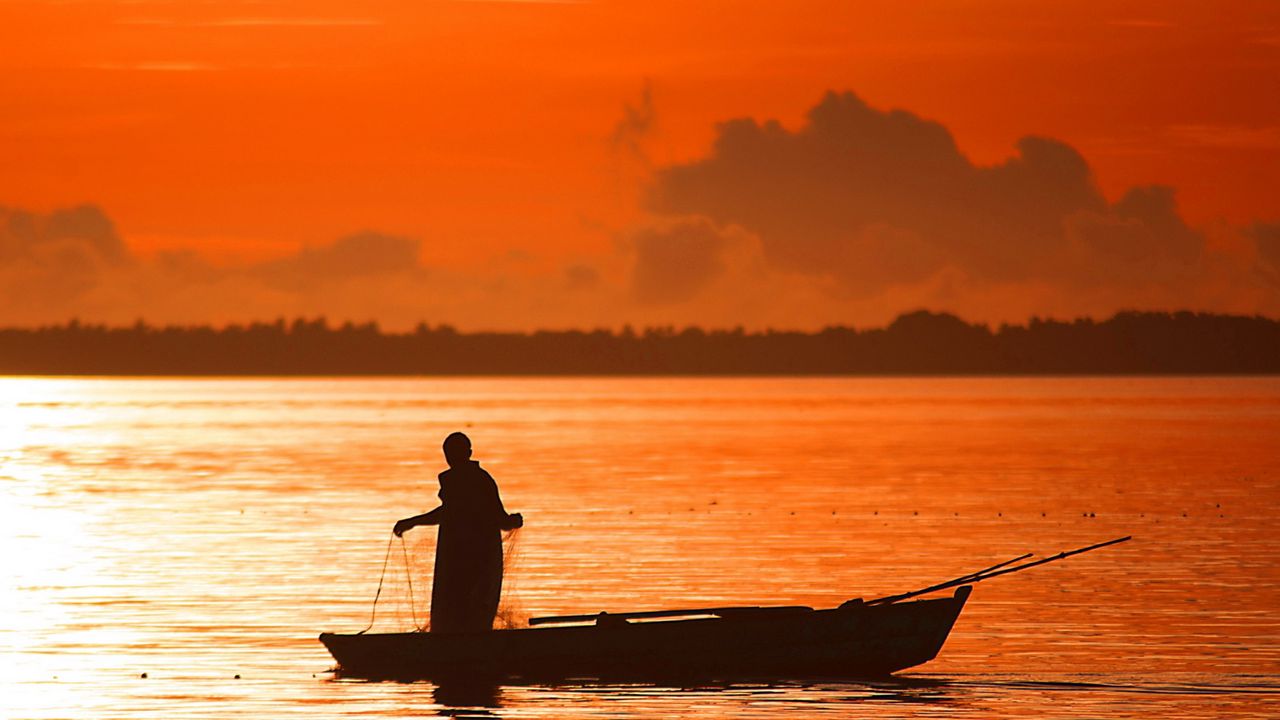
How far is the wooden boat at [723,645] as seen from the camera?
21.3 meters

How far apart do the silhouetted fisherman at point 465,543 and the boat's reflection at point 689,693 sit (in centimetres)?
79

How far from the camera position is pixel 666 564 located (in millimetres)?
33469

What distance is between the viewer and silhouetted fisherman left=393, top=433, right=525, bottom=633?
2108 centimetres

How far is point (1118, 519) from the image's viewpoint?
42719 millimetres

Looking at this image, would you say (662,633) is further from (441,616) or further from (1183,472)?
(1183,472)

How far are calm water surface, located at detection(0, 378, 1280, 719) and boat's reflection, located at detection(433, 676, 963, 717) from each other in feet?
0.21

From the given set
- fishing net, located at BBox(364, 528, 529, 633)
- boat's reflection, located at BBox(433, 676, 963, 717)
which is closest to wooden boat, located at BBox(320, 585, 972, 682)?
boat's reflection, located at BBox(433, 676, 963, 717)

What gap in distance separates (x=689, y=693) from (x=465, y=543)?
9.54 feet

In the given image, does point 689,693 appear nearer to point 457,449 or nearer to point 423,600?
point 457,449

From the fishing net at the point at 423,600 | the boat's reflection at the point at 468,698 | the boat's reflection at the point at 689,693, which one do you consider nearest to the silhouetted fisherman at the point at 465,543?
the fishing net at the point at 423,600

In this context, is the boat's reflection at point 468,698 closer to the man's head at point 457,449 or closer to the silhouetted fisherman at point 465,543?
the silhouetted fisherman at point 465,543

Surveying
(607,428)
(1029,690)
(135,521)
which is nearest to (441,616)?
(1029,690)

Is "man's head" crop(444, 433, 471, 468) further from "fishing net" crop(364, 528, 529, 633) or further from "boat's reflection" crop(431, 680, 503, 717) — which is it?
"boat's reflection" crop(431, 680, 503, 717)

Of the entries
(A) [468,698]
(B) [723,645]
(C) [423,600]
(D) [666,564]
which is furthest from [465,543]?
(D) [666,564]
